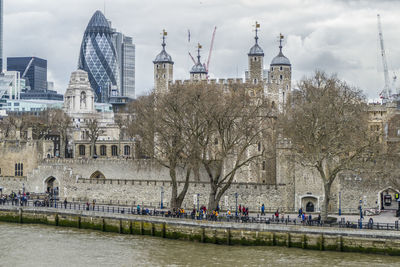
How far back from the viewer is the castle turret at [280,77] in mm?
77806

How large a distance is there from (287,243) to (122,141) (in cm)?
6120

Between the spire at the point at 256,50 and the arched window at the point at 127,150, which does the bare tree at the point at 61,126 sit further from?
the spire at the point at 256,50

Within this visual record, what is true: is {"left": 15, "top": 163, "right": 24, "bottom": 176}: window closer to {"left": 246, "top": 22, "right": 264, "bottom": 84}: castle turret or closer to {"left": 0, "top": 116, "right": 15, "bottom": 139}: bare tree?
{"left": 0, "top": 116, "right": 15, "bottom": 139}: bare tree

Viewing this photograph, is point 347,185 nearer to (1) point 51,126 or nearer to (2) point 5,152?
(2) point 5,152

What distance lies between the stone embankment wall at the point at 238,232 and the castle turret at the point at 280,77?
2941cm

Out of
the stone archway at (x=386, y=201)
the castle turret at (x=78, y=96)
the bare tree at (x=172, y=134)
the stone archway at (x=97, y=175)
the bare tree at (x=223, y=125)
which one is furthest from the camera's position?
the castle turret at (x=78, y=96)

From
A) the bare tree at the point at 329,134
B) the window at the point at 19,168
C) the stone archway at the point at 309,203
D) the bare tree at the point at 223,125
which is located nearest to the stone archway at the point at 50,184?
the window at the point at 19,168

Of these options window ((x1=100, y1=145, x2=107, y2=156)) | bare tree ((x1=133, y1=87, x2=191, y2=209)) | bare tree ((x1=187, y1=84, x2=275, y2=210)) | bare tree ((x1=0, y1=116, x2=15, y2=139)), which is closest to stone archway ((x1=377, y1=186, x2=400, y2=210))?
bare tree ((x1=187, y1=84, x2=275, y2=210))

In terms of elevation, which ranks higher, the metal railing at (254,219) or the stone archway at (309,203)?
the stone archway at (309,203)

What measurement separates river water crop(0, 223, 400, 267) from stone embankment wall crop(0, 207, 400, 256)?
0.66 m

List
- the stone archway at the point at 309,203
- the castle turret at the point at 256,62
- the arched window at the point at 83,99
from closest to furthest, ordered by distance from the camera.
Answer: the stone archway at the point at 309,203 → the castle turret at the point at 256,62 → the arched window at the point at 83,99

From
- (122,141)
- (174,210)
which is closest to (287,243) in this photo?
(174,210)

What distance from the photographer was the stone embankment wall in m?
44.8

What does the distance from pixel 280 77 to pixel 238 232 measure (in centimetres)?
3385
